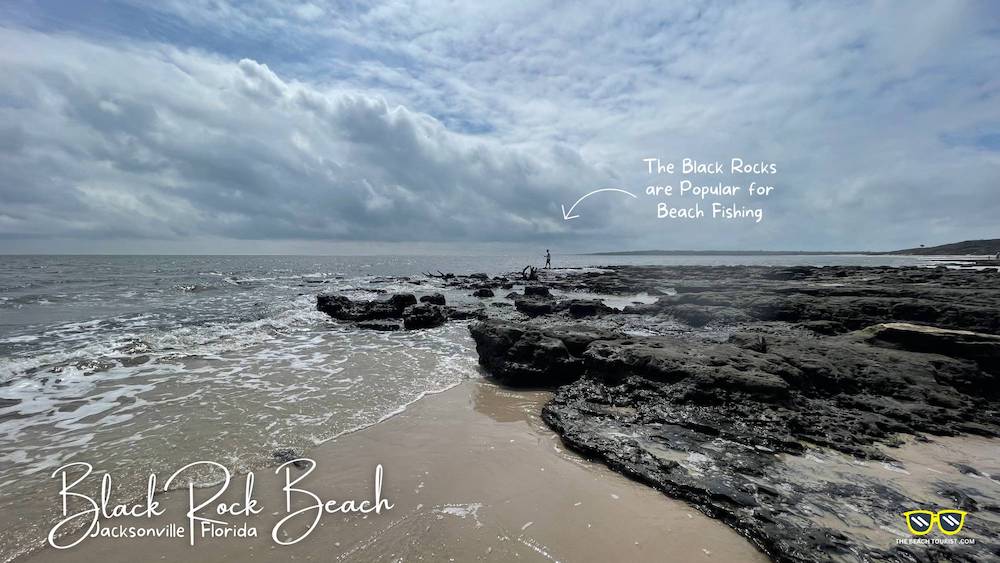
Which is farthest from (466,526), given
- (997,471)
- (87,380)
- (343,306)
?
(343,306)

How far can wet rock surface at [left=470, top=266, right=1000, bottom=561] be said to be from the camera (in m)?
4.07

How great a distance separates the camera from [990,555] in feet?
11.5

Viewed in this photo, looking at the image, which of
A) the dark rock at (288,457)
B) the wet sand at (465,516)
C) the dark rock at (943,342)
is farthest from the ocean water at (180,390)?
the dark rock at (943,342)

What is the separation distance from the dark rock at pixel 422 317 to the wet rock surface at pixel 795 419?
7.48 meters

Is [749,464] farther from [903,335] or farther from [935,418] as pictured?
[903,335]

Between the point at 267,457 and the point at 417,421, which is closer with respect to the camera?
the point at 267,457

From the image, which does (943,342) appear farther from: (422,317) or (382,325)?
→ (382,325)

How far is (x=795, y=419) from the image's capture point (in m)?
6.20

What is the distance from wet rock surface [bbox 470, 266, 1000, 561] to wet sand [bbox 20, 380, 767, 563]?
1.63 ft

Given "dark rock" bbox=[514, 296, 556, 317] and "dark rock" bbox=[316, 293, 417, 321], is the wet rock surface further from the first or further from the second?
"dark rock" bbox=[316, 293, 417, 321]

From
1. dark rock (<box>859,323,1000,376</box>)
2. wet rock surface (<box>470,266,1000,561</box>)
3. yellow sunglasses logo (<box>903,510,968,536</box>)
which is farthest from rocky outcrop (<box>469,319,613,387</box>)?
dark rock (<box>859,323,1000,376</box>)

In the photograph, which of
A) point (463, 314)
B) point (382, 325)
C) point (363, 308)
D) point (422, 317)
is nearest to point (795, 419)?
point (422, 317)

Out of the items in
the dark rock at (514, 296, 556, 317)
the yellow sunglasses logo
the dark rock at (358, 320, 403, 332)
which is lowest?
the dark rock at (358, 320, 403, 332)

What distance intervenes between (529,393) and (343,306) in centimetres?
1423
